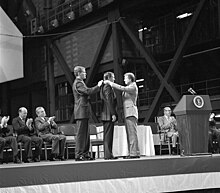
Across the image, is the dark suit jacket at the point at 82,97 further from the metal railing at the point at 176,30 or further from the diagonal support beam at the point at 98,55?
the metal railing at the point at 176,30

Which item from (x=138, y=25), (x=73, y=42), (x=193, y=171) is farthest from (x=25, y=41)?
(x=193, y=171)

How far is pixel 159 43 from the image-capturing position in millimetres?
17562

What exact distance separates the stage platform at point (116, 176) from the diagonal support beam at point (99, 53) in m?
10.0

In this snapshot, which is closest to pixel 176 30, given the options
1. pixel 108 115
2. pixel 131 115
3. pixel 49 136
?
pixel 49 136

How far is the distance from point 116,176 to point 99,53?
11042 millimetres

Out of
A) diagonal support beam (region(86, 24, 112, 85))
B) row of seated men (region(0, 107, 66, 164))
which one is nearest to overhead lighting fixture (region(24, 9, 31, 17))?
diagonal support beam (region(86, 24, 112, 85))

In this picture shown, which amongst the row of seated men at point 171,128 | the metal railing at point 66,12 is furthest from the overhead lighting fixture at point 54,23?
the row of seated men at point 171,128

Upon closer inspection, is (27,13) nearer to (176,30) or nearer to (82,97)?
(176,30)

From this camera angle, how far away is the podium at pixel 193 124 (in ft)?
21.3

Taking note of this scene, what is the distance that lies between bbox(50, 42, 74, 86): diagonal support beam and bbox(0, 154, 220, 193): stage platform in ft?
38.2

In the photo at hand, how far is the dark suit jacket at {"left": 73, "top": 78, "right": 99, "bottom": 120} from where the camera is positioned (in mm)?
6699

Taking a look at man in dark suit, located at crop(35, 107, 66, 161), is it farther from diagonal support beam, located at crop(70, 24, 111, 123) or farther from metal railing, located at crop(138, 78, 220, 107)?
metal railing, located at crop(138, 78, 220, 107)

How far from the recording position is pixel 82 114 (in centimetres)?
670

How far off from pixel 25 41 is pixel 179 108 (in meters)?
12.0
